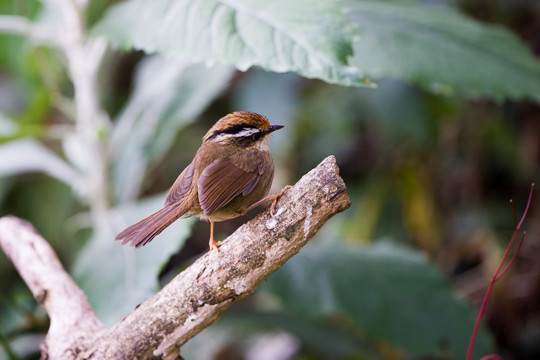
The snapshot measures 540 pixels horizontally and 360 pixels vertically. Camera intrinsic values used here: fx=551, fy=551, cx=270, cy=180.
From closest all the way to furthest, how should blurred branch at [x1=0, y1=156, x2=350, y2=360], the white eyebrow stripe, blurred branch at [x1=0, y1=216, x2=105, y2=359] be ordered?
1. blurred branch at [x1=0, y1=156, x2=350, y2=360]
2. the white eyebrow stripe
3. blurred branch at [x1=0, y1=216, x2=105, y2=359]

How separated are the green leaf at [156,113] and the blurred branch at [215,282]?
43.4 inches

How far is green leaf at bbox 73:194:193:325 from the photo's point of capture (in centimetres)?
Answer: 157

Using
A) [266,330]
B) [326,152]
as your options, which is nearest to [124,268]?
[266,330]

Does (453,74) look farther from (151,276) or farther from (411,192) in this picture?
(411,192)

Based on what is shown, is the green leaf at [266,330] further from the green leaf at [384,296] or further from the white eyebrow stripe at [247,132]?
the white eyebrow stripe at [247,132]

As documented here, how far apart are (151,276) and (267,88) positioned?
1989 millimetres

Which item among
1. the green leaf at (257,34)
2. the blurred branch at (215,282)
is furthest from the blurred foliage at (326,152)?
the blurred branch at (215,282)

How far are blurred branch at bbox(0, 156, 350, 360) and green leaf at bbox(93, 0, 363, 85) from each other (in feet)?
1.34

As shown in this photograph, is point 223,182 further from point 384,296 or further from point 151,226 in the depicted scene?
point 384,296

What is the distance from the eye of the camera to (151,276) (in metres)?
1.57

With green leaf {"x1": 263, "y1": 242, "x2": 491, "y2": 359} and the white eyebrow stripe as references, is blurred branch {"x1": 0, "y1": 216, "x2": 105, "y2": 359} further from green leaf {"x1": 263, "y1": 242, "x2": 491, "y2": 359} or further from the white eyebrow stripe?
green leaf {"x1": 263, "y1": 242, "x2": 491, "y2": 359}

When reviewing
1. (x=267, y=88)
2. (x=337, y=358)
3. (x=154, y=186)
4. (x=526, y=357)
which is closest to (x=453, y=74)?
(x=337, y=358)

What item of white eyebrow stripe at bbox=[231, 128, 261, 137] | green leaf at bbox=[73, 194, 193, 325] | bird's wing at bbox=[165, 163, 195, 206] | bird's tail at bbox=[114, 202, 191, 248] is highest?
white eyebrow stripe at bbox=[231, 128, 261, 137]

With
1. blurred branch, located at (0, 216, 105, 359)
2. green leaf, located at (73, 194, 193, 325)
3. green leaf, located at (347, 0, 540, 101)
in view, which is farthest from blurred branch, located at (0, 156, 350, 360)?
green leaf, located at (347, 0, 540, 101)
